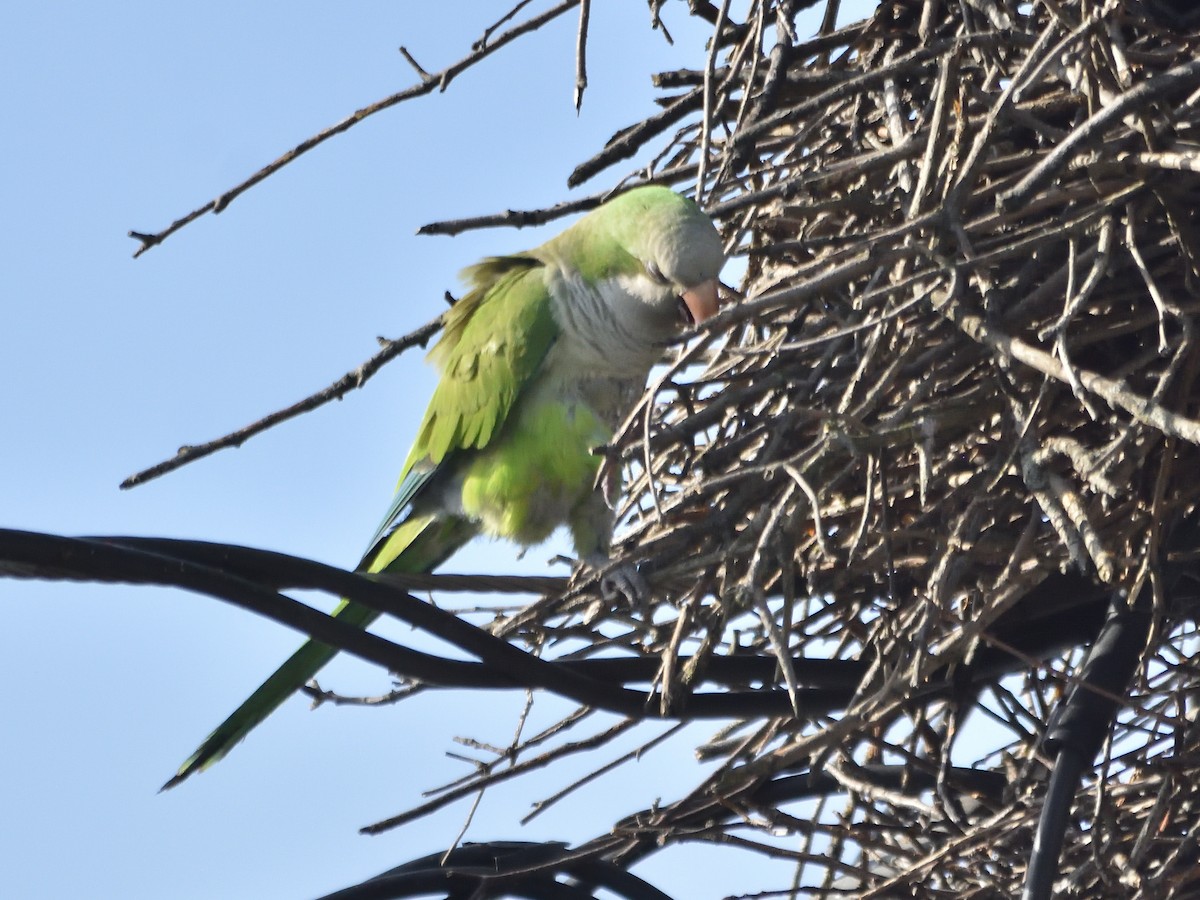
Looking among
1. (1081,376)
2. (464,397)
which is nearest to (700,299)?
(464,397)

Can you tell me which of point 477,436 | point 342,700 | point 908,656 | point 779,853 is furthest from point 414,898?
point 477,436

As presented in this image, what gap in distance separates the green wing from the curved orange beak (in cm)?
34

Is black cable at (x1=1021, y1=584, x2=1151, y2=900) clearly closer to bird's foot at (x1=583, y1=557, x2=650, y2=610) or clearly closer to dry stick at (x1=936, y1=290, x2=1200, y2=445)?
dry stick at (x1=936, y1=290, x2=1200, y2=445)

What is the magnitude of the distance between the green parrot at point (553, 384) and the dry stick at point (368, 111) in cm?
42

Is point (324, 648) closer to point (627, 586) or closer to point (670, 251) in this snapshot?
point (627, 586)

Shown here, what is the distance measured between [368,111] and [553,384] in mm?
703

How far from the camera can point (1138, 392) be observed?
2.43 metres

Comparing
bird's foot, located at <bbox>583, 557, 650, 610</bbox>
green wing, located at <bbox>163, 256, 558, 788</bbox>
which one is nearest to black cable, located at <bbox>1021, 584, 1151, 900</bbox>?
bird's foot, located at <bbox>583, 557, 650, 610</bbox>

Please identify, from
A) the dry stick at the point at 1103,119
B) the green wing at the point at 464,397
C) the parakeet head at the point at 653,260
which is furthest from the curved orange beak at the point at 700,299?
the dry stick at the point at 1103,119

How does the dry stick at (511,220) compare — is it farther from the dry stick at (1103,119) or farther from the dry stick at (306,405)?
the dry stick at (1103,119)

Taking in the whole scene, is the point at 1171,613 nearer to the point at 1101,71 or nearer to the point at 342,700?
the point at 1101,71

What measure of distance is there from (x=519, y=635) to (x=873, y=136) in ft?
4.19

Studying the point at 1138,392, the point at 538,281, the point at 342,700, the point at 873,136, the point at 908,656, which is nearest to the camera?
the point at 908,656

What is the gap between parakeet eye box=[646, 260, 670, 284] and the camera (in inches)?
117
